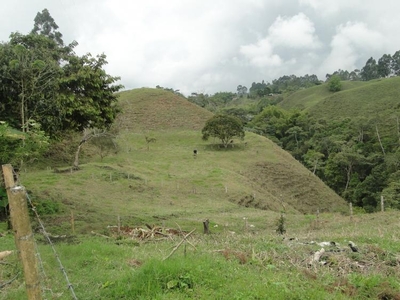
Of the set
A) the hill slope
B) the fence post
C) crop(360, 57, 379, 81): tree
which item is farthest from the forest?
the fence post

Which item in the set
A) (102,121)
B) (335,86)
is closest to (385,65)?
(335,86)

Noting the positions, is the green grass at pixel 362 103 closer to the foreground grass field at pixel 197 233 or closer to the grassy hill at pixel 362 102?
the grassy hill at pixel 362 102

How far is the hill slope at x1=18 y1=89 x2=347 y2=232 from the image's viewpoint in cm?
2064

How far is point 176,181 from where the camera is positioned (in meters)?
31.2

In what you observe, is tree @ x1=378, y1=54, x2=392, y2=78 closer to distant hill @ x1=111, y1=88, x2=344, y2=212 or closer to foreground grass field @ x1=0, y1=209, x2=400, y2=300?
distant hill @ x1=111, y1=88, x2=344, y2=212

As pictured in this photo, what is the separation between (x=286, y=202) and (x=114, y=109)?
24.1m

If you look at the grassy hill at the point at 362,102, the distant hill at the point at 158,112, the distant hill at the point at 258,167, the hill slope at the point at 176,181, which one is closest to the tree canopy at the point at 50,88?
the hill slope at the point at 176,181

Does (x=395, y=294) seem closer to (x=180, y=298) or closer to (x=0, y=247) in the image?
(x=180, y=298)

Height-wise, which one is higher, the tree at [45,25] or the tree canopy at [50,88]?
the tree at [45,25]

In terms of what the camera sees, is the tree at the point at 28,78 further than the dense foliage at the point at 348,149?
No

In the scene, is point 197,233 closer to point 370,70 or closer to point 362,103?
point 362,103

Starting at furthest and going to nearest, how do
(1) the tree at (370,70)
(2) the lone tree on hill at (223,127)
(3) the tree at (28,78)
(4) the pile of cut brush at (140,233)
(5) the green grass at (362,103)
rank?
(1) the tree at (370,70)
(5) the green grass at (362,103)
(2) the lone tree on hill at (223,127)
(3) the tree at (28,78)
(4) the pile of cut brush at (140,233)

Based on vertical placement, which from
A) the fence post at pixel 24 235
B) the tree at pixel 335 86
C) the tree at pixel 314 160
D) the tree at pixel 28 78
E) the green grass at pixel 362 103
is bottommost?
the tree at pixel 314 160

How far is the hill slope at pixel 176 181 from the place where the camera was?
2064 centimetres
